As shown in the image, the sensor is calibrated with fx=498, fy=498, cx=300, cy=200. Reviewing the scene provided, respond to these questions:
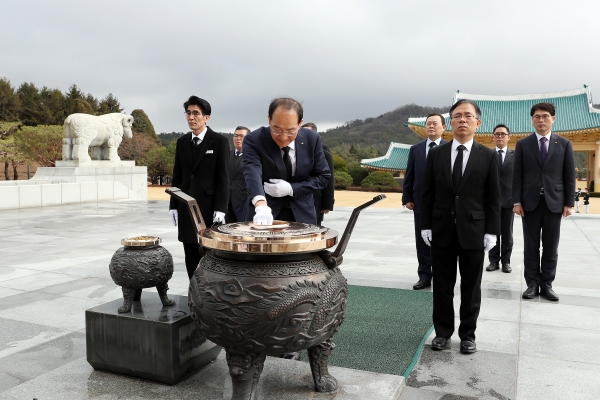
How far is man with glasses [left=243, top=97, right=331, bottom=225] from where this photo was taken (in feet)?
8.82

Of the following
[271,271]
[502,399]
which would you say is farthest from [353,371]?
[271,271]

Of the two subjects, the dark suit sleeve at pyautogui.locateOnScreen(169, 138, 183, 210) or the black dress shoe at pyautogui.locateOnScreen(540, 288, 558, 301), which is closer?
the dark suit sleeve at pyautogui.locateOnScreen(169, 138, 183, 210)

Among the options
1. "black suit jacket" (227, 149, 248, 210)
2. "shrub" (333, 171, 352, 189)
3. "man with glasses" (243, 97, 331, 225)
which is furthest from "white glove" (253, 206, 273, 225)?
"shrub" (333, 171, 352, 189)

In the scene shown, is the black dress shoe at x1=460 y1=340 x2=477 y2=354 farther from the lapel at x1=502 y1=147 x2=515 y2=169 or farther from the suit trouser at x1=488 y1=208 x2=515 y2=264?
the lapel at x1=502 y1=147 x2=515 y2=169

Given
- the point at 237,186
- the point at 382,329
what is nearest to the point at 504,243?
the point at 382,329

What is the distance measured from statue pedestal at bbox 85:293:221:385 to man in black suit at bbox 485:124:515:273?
13.5 ft

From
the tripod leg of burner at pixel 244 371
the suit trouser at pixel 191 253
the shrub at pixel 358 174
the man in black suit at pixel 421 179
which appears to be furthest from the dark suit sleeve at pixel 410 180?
the shrub at pixel 358 174

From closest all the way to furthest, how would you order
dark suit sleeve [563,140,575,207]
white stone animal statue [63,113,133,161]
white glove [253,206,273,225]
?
1. white glove [253,206,273,225]
2. dark suit sleeve [563,140,575,207]
3. white stone animal statue [63,113,133,161]

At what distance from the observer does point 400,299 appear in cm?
444

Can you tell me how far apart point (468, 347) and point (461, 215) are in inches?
33.2

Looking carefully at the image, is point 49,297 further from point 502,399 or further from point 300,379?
point 502,399

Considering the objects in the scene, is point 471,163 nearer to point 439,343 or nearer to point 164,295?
point 439,343

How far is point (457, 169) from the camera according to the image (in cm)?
315

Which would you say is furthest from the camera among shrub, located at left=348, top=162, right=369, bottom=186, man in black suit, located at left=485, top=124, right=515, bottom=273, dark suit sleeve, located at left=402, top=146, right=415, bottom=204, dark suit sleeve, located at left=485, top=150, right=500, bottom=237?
shrub, located at left=348, top=162, right=369, bottom=186
